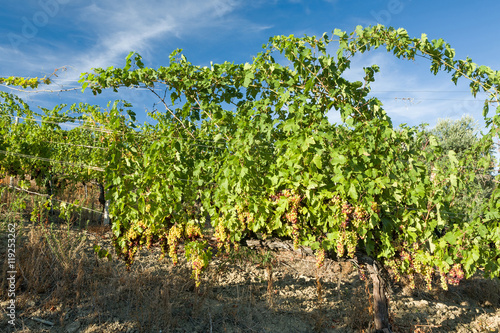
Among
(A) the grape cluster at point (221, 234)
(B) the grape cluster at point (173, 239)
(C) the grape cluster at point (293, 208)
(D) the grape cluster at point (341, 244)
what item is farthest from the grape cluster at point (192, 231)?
(D) the grape cluster at point (341, 244)

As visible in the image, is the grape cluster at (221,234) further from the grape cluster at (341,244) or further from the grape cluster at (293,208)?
the grape cluster at (341,244)

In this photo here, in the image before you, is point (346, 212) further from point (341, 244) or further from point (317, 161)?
point (317, 161)

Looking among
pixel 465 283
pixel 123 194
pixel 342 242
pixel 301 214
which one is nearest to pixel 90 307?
pixel 123 194

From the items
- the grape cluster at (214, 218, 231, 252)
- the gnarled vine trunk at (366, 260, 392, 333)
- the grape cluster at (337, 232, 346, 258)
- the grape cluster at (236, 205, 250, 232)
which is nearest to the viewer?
the grape cluster at (337, 232, 346, 258)

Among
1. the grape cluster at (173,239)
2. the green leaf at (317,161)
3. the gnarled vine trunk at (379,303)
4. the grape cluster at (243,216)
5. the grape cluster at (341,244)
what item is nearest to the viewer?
the green leaf at (317,161)

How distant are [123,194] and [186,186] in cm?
70

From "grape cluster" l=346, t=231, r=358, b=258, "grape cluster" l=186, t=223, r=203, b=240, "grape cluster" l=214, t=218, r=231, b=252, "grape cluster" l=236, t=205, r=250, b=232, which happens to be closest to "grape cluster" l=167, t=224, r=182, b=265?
"grape cluster" l=186, t=223, r=203, b=240

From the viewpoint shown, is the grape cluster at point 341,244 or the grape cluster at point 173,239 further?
the grape cluster at point 173,239

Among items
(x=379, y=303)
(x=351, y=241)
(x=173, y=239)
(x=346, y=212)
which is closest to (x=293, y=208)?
(x=346, y=212)

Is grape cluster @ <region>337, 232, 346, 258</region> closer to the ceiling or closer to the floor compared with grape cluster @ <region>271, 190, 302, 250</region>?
closer to the floor

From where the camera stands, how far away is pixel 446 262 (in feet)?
11.1

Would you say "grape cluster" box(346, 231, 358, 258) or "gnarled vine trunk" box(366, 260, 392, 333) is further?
"gnarled vine trunk" box(366, 260, 392, 333)

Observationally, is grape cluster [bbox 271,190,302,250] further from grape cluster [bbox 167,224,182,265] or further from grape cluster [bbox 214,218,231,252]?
grape cluster [bbox 167,224,182,265]

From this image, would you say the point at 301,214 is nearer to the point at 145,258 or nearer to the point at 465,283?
Result: the point at 145,258
